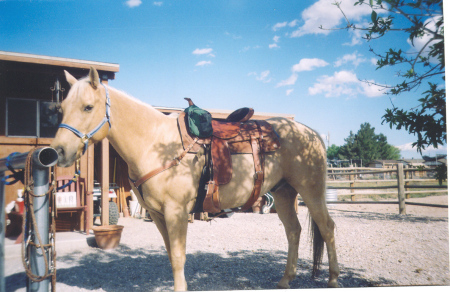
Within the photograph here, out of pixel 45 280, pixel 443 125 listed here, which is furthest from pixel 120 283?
pixel 443 125

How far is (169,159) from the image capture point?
7.55ft

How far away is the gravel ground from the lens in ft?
10.0

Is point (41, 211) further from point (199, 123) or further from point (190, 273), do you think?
point (190, 273)

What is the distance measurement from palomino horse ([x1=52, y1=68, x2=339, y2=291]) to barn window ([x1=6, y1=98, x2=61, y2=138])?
10.5 ft

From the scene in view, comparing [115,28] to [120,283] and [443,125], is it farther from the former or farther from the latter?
[443,125]

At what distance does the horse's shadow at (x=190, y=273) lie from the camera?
2996 mm

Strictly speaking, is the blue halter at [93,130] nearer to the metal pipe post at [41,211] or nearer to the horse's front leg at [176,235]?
the metal pipe post at [41,211]

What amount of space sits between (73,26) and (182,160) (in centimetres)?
224

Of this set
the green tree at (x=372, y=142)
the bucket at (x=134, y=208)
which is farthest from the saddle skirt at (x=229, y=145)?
the bucket at (x=134, y=208)

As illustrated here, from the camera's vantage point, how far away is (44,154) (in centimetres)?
160

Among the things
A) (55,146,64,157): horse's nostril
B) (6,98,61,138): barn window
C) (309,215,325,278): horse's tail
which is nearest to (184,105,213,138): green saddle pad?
(55,146,64,157): horse's nostril

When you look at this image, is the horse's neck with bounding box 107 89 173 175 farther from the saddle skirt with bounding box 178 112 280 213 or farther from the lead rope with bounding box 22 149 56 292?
the lead rope with bounding box 22 149 56 292

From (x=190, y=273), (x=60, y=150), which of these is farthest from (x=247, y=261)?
(x=60, y=150)

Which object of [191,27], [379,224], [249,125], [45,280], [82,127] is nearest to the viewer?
[45,280]
